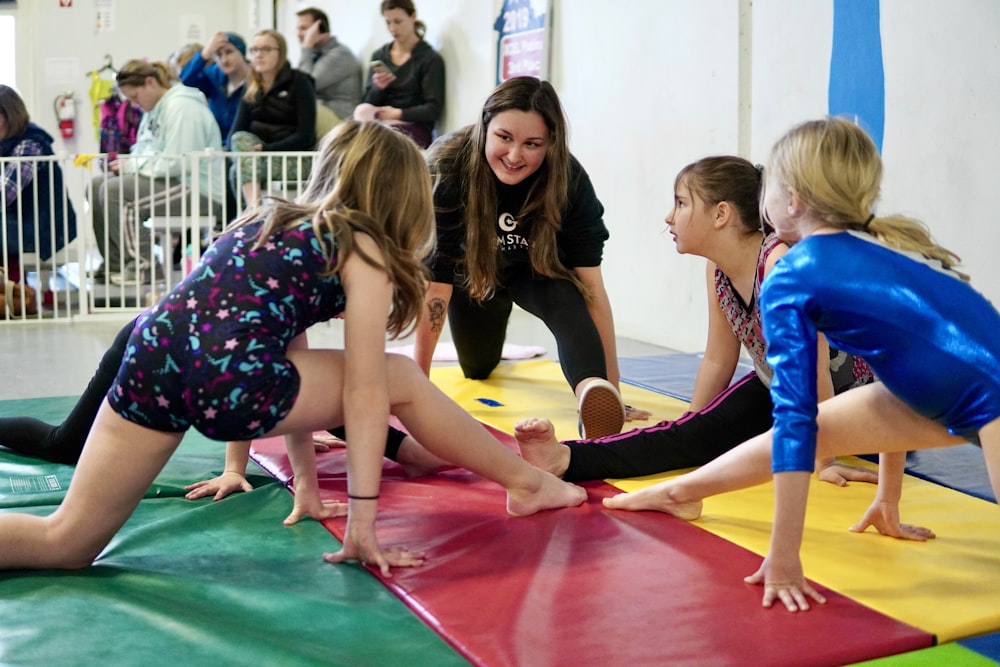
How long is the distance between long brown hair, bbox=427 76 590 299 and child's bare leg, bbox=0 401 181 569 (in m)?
1.41

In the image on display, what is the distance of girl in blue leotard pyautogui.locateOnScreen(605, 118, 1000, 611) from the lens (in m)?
1.70

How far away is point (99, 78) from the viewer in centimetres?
1080

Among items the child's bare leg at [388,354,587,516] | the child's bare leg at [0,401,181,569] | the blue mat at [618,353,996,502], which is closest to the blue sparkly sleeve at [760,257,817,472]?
the child's bare leg at [388,354,587,516]

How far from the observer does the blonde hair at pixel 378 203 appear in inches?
74.0

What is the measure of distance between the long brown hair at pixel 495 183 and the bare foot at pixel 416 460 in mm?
780

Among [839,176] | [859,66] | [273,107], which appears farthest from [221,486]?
[273,107]

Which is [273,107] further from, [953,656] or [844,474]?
[953,656]

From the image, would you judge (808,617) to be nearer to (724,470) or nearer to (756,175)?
(724,470)

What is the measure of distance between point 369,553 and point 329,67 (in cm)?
630

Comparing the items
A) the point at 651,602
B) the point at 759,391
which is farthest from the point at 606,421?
the point at 651,602

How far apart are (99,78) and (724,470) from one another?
10.3m

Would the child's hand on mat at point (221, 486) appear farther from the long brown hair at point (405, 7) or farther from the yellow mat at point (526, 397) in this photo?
the long brown hair at point (405, 7)

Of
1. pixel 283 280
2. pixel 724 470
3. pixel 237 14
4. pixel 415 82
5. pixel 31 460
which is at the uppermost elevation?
pixel 237 14

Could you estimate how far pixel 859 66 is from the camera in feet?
12.4
